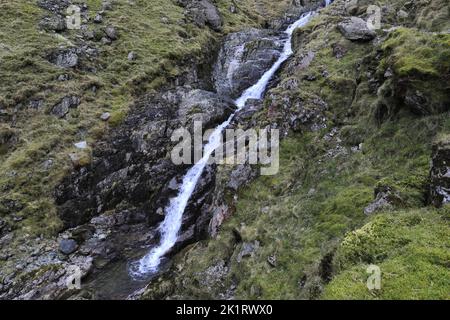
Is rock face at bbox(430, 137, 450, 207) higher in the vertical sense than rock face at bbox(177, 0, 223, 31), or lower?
lower

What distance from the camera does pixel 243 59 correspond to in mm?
37125

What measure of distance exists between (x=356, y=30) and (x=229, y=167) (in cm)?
1456

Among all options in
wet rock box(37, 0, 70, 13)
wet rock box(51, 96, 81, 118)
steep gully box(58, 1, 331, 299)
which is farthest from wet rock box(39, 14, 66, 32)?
steep gully box(58, 1, 331, 299)

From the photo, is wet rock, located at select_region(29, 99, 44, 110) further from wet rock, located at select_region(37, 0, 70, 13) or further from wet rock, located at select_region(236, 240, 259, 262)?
wet rock, located at select_region(236, 240, 259, 262)

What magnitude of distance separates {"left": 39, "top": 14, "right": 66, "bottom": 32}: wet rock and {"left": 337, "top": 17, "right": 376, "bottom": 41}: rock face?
25.0m

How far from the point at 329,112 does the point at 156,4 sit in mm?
31189

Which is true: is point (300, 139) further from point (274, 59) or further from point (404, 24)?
point (274, 59)

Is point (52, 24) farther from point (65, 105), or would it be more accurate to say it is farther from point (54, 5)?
point (65, 105)

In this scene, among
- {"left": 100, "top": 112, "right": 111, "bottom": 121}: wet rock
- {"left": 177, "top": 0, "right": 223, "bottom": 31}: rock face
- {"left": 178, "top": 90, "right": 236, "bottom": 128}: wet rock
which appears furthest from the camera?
{"left": 177, "top": 0, "right": 223, "bottom": 31}: rock face

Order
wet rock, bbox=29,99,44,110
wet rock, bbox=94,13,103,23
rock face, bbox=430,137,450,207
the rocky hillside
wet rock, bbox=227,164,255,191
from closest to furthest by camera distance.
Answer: rock face, bbox=430,137,450,207, the rocky hillside, wet rock, bbox=227,164,255,191, wet rock, bbox=29,99,44,110, wet rock, bbox=94,13,103,23

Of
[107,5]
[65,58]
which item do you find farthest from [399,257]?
[107,5]

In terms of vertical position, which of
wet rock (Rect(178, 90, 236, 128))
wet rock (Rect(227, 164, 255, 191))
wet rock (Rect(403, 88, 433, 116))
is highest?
wet rock (Rect(403, 88, 433, 116))

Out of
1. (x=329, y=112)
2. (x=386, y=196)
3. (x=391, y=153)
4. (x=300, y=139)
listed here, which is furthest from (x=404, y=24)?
(x=386, y=196)

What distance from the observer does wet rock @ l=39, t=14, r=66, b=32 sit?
34.8m
